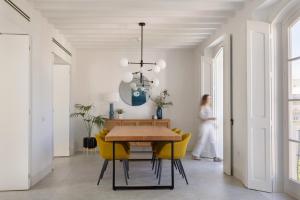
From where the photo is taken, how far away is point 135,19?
17.7 feet

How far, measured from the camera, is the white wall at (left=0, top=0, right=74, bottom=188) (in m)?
4.28

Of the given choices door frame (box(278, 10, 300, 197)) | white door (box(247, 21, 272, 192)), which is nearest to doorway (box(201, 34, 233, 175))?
white door (box(247, 21, 272, 192))

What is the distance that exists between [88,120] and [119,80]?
1397 mm

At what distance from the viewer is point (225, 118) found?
18.2ft

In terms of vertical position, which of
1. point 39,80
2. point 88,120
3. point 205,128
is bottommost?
point 205,128

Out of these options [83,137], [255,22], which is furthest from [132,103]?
[255,22]

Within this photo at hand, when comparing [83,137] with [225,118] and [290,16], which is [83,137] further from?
[290,16]

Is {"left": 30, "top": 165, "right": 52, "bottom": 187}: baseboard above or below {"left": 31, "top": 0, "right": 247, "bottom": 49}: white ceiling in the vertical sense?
below

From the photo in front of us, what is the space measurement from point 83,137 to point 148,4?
186 inches

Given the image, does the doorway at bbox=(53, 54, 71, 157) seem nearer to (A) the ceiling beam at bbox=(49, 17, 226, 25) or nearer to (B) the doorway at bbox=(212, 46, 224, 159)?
(A) the ceiling beam at bbox=(49, 17, 226, 25)

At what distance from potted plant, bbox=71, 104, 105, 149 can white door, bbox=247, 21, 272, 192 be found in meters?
4.34

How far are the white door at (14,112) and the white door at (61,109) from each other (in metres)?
2.80

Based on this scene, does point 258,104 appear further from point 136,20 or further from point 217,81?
point 217,81

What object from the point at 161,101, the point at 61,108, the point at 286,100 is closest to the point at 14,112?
the point at 61,108
